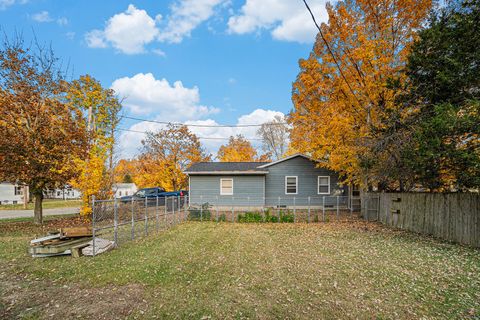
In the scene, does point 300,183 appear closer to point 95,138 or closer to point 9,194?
point 95,138

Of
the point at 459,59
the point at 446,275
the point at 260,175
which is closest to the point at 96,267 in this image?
the point at 446,275

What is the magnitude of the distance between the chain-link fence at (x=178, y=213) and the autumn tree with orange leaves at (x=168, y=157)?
829 centimetres

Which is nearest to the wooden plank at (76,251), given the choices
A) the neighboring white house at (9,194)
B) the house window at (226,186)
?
the house window at (226,186)

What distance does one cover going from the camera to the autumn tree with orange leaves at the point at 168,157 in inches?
1050

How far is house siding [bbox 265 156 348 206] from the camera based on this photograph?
19719 millimetres

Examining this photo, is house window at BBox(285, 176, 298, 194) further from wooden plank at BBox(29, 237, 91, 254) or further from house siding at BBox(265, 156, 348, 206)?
wooden plank at BBox(29, 237, 91, 254)

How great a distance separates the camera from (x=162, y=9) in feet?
37.8

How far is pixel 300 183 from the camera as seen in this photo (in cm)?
1998

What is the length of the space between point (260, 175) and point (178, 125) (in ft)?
39.9

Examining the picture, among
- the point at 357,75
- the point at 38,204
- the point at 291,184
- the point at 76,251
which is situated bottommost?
the point at 76,251

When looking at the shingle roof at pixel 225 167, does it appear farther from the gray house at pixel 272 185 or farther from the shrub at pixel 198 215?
the shrub at pixel 198 215

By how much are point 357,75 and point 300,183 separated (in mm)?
8555

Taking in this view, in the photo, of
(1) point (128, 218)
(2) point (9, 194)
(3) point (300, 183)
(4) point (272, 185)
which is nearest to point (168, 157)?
(4) point (272, 185)

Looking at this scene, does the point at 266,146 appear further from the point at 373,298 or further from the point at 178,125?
the point at 373,298
